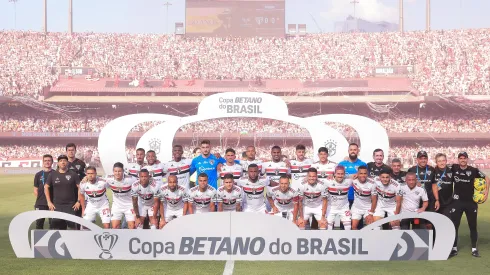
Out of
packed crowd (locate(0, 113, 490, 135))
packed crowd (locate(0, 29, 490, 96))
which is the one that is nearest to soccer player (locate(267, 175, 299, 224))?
packed crowd (locate(0, 113, 490, 135))

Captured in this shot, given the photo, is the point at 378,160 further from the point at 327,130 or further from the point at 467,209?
the point at 327,130

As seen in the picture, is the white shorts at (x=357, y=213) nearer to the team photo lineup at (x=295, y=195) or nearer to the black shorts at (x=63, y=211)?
the team photo lineup at (x=295, y=195)

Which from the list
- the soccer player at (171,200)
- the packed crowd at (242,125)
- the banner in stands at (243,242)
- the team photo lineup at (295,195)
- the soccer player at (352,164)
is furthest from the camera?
the packed crowd at (242,125)

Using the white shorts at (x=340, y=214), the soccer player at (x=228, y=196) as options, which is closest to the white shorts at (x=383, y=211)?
the white shorts at (x=340, y=214)

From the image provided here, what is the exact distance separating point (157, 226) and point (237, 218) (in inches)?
88.2

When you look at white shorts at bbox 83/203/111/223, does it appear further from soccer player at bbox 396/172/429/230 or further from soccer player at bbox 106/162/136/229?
soccer player at bbox 396/172/429/230

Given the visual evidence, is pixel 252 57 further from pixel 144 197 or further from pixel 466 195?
pixel 466 195

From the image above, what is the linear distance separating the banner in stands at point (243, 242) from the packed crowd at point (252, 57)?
38.8m

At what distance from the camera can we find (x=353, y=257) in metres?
10.1

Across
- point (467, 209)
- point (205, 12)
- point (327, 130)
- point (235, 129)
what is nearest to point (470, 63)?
point (235, 129)

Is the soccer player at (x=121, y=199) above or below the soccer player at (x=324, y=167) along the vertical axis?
below

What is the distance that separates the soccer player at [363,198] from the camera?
11203mm

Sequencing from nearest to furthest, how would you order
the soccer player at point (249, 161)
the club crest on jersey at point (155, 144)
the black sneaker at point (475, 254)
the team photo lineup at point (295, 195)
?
the black sneaker at point (475, 254) < the team photo lineup at point (295, 195) < the soccer player at point (249, 161) < the club crest on jersey at point (155, 144)

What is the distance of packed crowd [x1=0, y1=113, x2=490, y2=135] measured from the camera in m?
45.9
